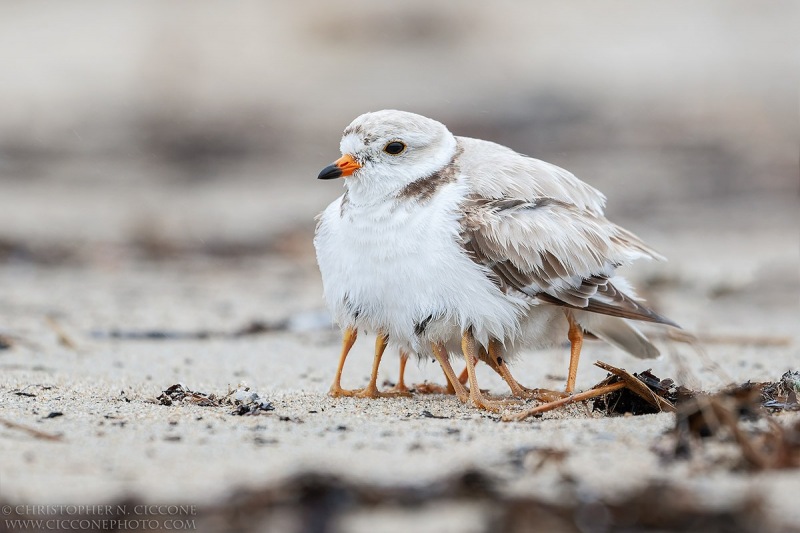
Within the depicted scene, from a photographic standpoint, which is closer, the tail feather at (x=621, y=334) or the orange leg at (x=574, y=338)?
the orange leg at (x=574, y=338)

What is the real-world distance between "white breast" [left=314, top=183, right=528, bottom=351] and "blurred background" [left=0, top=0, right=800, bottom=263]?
497 centimetres

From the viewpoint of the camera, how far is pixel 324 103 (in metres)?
16.4

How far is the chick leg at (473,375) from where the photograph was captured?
163 inches

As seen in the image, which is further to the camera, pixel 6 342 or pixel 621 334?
pixel 6 342

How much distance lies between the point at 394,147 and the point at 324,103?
39.6ft

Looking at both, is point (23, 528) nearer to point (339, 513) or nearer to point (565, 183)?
point (339, 513)

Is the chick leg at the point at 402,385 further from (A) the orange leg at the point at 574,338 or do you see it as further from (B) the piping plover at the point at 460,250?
(A) the orange leg at the point at 574,338

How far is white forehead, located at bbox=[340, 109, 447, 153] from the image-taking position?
450cm

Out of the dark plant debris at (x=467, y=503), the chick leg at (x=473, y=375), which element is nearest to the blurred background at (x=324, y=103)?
the chick leg at (x=473, y=375)

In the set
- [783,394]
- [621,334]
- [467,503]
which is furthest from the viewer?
[621,334]

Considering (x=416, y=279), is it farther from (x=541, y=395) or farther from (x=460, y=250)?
(x=541, y=395)

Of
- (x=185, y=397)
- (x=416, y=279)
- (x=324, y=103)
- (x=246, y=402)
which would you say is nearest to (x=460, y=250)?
(x=416, y=279)

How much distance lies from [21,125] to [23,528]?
45.2 ft

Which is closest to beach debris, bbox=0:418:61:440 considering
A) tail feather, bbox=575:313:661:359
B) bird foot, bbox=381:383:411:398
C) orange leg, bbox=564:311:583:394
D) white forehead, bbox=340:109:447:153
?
bird foot, bbox=381:383:411:398
